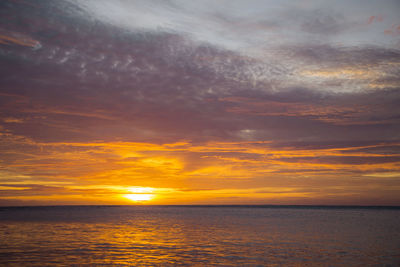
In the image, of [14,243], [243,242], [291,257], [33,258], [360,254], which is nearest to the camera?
[33,258]

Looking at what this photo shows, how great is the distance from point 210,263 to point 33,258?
17.8m

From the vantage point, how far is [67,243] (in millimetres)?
42312

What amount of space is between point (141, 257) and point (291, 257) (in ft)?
52.6

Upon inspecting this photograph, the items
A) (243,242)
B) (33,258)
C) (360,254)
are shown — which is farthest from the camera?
(243,242)

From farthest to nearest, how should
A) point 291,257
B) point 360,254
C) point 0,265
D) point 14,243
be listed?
point 14,243, point 360,254, point 291,257, point 0,265

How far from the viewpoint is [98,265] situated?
29.3 metres

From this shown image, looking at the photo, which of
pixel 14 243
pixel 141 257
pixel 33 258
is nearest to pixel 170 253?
pixel 141 257

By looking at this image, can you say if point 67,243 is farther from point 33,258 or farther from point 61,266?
point 61,266

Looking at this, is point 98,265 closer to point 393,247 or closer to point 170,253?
point 170,253

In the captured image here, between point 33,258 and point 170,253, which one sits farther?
point 170,253

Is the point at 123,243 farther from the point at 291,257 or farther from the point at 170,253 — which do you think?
the point at 291,257

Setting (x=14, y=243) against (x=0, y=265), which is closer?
(x=0, y=265)

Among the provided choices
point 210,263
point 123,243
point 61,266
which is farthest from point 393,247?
point 61,266

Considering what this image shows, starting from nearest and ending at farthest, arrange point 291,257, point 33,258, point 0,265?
point 0,265, point 33,258, point 291,257
